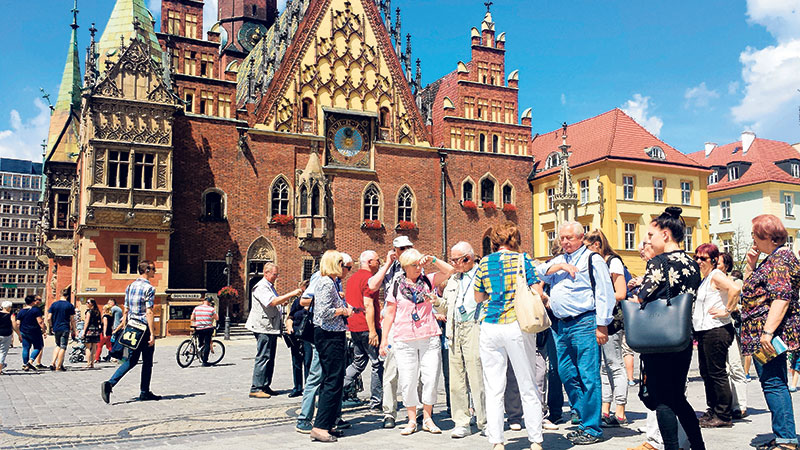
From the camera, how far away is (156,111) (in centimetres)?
2627

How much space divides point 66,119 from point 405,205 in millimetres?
17495

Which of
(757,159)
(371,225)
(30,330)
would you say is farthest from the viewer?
(757,159)

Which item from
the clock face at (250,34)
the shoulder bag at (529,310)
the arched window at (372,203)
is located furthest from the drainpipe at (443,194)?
the shoulder bag at (529,310)

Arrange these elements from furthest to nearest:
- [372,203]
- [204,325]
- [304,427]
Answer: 1. [372,203]
2. [204,325]
3. [304,427]

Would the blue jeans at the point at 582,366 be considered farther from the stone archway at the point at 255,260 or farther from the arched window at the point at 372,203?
the arched window at the point at 372,203

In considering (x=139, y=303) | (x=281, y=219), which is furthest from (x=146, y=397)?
(x=281, y=219)

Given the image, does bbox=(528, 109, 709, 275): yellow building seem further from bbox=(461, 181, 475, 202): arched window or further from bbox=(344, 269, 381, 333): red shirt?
bbox=(344, 269, 381, 333): red shirt

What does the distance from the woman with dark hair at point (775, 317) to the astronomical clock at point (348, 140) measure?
25.8m

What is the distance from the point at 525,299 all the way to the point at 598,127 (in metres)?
32.2

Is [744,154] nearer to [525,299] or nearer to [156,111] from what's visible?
[156,111]

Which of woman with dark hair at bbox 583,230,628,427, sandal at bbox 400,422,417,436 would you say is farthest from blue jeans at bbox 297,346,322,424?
woman with dark hair at bbox 583,230,628,427

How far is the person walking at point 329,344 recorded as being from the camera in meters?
6.84

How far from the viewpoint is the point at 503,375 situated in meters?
6.12

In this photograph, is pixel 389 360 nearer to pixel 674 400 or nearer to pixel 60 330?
pixel 674 400
